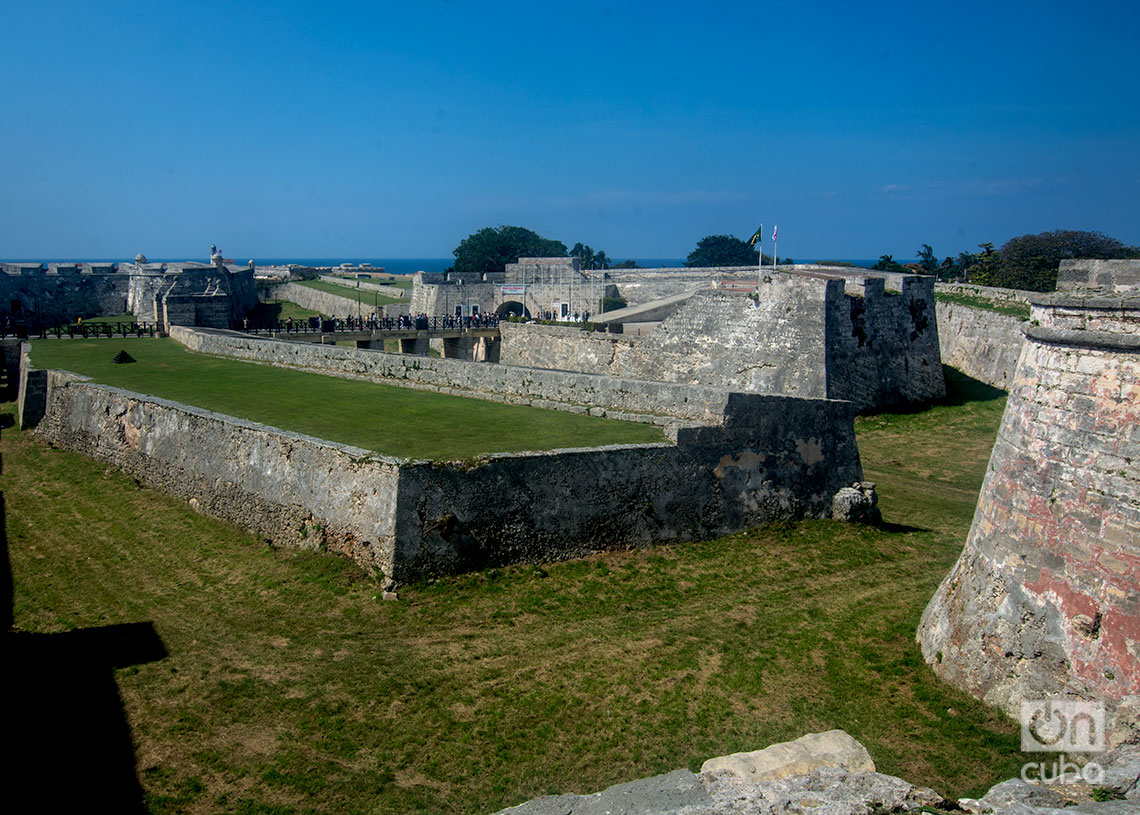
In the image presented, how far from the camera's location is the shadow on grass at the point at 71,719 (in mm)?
5805

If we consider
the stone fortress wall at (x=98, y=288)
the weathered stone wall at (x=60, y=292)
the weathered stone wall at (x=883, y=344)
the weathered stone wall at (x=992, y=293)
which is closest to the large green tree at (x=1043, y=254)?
the weathered stone wall at (x=992, y=293)

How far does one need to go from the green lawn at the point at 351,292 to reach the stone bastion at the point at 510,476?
30.8 meters

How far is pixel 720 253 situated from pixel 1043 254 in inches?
1940

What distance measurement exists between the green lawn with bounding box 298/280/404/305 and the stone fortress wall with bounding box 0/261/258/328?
6227 mm

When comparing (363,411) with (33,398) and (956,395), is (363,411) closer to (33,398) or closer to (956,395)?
(33,398)

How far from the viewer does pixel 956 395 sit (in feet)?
76.3

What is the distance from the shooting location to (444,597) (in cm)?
908

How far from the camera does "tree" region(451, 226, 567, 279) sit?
2958 inches

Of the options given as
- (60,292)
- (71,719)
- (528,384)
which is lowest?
(71,719)

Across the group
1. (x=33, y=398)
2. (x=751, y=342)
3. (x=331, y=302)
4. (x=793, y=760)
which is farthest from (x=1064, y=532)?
(x=331, y=302)

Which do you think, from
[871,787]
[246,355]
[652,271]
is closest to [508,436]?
[871,787]

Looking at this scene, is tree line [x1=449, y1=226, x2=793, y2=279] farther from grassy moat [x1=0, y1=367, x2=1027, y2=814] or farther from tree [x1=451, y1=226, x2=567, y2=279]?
grassy moat [x1=0, y1=367, x2=1027, y2=814]

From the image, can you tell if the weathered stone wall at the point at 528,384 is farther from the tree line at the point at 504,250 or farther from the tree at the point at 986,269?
the tree line at the point at 504,250

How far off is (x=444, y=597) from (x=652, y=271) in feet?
145
